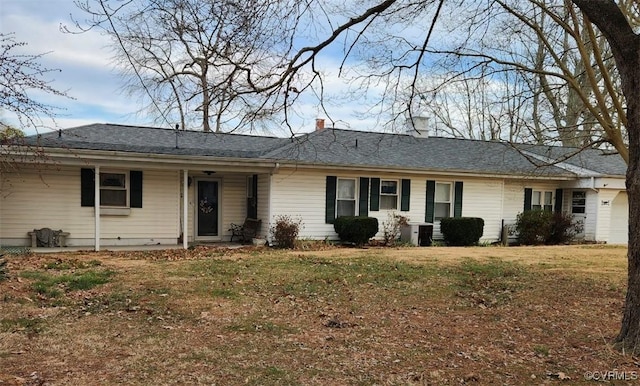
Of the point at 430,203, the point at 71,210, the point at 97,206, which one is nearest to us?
the point at 97,206

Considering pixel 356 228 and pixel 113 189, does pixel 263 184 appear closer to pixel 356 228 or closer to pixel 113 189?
pixel 356 228

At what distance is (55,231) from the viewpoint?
12.6 metres

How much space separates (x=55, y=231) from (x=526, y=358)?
39.8 ft

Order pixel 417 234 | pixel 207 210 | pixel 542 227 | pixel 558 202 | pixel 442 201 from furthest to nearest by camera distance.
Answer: pixel 558 202
pixel 542 227
pixel 442 201
pixel 417 234
pixel 207 210

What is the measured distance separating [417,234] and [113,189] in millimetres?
9625

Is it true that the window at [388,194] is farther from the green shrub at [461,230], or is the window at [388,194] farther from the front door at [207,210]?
the front door at [207,210]

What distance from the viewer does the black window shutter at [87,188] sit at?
12906mm

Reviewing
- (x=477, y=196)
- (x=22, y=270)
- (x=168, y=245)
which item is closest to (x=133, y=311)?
(x=22, y=270)

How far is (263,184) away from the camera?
14805mm

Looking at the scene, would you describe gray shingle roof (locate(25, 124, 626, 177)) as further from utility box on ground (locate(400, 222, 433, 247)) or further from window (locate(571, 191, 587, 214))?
utility box on ground (locate(400, 222, 433, 247))

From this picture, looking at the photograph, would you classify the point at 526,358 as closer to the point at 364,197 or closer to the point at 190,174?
the point at 364,197

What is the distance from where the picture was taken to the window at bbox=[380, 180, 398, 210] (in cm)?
1602

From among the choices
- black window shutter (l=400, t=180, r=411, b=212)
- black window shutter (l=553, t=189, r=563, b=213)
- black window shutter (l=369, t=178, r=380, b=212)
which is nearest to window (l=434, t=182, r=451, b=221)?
black window shutter (l=400, t=180, r=411, b=212)

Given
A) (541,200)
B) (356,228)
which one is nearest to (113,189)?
(356,228)
